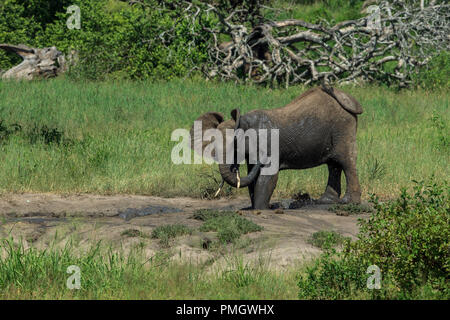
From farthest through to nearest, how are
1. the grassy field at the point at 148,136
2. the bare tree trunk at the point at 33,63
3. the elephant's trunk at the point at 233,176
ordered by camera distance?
1. the bare tree trunk at the point at 33,63
2. the grassy field at the point at 148,136
3. the elephant's trunk at the point at 233,176

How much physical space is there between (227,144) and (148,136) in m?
4.11

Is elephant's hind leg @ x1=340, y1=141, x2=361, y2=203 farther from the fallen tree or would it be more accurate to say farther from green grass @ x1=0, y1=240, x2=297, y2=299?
the fallen tree

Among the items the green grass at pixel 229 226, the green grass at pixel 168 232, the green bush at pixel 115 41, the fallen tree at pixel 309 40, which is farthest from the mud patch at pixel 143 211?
the green bush at pixel 115 41

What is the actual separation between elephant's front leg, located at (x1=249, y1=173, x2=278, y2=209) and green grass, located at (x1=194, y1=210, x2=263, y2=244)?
1131 millimetres

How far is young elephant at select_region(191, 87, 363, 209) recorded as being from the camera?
9.49m

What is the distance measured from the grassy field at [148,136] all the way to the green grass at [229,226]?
294 centimetres

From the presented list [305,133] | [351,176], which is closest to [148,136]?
[305,133]

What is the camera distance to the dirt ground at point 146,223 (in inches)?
285

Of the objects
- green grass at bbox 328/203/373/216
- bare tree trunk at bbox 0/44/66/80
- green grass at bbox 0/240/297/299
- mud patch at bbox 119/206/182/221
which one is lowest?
green grass at bbox 0/240/297/299

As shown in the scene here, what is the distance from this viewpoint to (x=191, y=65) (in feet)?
63.9

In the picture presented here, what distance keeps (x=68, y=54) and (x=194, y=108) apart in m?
6.25

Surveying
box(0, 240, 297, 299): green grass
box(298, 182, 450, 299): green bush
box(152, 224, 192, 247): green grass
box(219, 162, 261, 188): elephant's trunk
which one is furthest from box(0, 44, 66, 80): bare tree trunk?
box(298, 182, 450, 299): green bush

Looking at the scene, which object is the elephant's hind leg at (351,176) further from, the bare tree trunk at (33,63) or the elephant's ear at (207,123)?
the bare tree trunk at (33,63)
